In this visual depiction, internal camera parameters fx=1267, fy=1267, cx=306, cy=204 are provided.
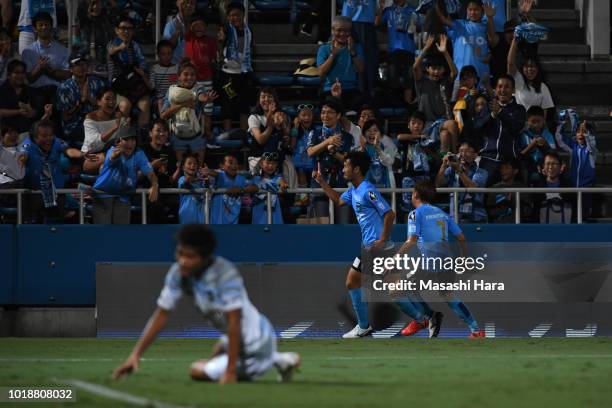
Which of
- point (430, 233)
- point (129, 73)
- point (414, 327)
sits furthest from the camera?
point (129, 73)

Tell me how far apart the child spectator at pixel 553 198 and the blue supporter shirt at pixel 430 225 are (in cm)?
205

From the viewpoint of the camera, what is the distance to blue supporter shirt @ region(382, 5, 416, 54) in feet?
62.6

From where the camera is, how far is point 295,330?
54.8ft

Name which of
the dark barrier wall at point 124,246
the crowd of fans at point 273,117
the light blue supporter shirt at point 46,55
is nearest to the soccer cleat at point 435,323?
the dark barrier wall at point 124,246

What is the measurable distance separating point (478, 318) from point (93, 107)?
6.10 metres

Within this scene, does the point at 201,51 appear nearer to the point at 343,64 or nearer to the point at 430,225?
the point at 343,64

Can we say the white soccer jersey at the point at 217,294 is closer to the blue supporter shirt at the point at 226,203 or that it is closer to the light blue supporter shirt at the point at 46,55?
the blue supporter shirt at the point at 226,203

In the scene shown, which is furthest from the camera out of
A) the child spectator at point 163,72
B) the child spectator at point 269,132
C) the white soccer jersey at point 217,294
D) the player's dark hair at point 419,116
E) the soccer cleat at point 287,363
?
the child spectator at point 163,72

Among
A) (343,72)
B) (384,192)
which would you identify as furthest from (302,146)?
(343,72)

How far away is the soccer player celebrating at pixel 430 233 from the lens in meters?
15.4

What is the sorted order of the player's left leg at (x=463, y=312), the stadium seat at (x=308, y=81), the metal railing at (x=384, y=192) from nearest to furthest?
the player's left leg at (x=463, y=312) < the metal railing at (x=384, y=192) < the stadium seat at (x=308, y=81)

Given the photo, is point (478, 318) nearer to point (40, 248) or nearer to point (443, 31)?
point (443, 31)

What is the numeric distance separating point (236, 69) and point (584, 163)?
519 cm

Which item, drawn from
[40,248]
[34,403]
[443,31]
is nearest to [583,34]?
[443,31]
